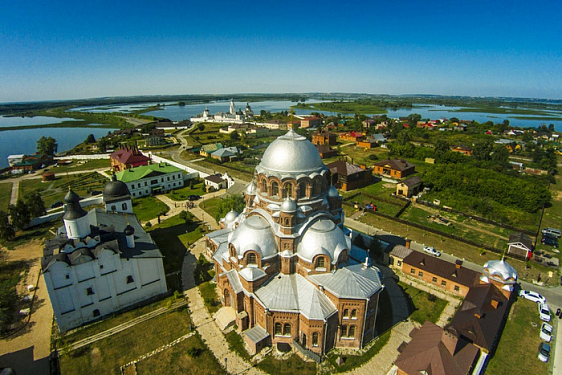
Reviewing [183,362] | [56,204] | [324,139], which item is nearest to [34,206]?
[56,204]

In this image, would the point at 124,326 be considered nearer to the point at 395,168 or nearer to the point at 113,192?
the point at 113,192

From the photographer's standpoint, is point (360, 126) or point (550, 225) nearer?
point (550, 225)

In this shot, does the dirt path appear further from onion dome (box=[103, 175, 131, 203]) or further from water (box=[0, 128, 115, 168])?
water (box=[0, 128, 115, 168])

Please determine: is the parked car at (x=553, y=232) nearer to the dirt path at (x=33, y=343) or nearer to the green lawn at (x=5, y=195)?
the dirt path at (x=33, y=343)

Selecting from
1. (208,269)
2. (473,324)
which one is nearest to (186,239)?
(208,269)

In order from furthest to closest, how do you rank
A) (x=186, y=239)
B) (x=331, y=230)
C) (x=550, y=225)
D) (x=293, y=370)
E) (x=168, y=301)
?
(x=550, y=225) → (x=186, y=239) → (x=168, y=301) → (x=331, y=230) → (x=293, y=370)

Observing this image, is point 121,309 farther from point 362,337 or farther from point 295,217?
point 362,337

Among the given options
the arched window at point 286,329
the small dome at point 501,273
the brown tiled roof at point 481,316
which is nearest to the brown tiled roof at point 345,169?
the small dome at point 501,273
